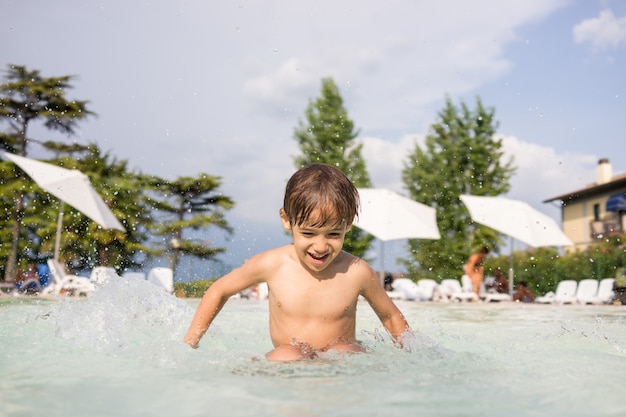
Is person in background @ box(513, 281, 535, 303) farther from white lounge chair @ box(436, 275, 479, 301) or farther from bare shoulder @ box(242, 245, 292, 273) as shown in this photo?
bare shoulder @ box(242, 245, 292, 273)

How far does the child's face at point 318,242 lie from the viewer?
123 inches

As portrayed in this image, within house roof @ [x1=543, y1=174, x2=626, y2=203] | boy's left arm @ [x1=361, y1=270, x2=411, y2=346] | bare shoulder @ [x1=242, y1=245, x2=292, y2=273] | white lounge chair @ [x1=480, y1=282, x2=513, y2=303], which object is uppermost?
house roof @ [x1=543, y1=174, x2=626, y2=203]

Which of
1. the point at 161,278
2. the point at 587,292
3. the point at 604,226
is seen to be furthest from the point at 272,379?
the point at 604,226

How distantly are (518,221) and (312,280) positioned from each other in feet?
46.3

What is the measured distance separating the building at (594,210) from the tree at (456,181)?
28.3ft

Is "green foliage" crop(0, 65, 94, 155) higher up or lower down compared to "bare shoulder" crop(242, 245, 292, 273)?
higher up

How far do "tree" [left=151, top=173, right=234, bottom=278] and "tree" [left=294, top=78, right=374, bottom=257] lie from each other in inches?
215

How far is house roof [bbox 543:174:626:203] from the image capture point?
112 ft

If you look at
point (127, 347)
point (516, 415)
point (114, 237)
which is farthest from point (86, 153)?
point (516, 415)

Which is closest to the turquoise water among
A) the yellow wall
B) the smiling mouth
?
the smiling mouth

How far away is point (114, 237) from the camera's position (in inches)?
986

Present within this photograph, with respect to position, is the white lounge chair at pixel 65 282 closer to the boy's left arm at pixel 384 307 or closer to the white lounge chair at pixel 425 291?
the white lounge chair at pixel 425 291

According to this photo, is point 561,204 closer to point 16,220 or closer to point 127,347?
point 16,220

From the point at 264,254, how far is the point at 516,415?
1.79 meters
